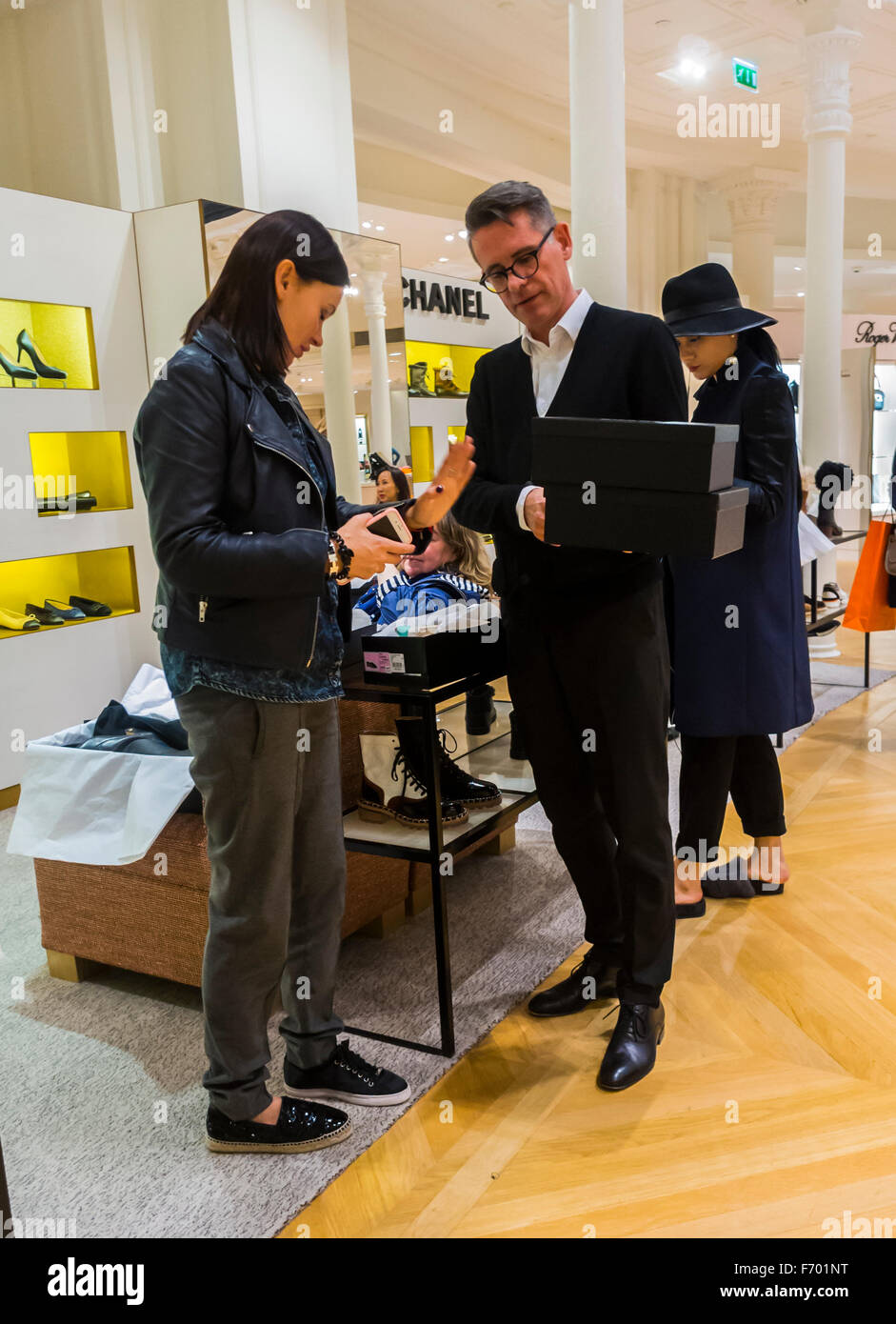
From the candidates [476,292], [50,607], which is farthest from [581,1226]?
[476,292]

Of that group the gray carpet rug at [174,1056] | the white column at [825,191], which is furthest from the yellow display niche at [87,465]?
the white column at [825,191]

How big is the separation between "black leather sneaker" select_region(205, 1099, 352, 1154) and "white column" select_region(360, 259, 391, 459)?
15.7 feet

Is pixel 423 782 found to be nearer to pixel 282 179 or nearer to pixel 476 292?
pixel 282 179

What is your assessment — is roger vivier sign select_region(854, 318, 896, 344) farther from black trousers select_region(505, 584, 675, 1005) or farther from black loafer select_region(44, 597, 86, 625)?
black trousers select_region(505, 584, 675, 1005)

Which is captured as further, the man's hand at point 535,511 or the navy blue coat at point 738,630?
the navy blue coat at point 738,630

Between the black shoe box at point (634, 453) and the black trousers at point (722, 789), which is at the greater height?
the black shoe box at point (634, 453)

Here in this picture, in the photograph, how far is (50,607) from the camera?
15.7 ft

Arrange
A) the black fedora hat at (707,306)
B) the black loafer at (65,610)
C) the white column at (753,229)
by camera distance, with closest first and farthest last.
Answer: the black fedora hat at (707,306)
the black loafer at (65,610)
the white column at (753,229)

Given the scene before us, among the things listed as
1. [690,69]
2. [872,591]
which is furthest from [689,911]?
[690,69]

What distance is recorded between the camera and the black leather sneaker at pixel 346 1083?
2070mm

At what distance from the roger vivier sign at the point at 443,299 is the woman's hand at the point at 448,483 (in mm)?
5908

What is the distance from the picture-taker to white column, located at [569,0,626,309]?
387 cm

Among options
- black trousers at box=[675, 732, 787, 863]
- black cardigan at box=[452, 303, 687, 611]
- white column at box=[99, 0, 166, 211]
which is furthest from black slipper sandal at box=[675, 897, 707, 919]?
white column at box=[99, 0, 166, 211]

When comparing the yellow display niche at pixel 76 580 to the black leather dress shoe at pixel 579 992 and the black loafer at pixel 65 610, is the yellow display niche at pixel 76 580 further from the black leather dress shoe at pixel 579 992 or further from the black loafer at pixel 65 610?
the black leather dress shoe at pixel 579 992
